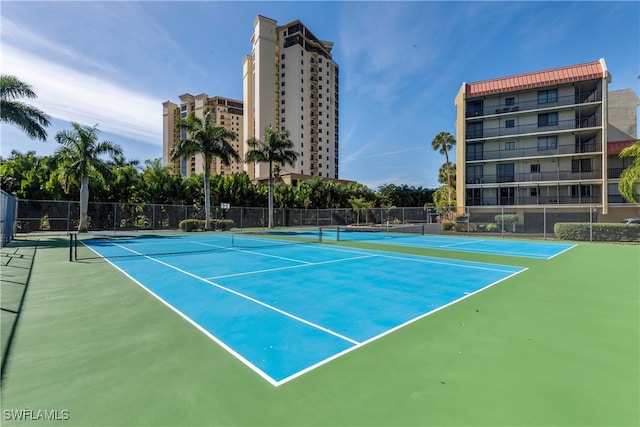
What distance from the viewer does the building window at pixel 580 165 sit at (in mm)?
33094

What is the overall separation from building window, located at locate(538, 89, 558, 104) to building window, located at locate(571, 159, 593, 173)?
24.3ft

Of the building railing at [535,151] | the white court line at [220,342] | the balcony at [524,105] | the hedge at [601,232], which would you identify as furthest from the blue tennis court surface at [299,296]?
the balcony at [524,105]

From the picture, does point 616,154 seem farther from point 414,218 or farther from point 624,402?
point 624,402

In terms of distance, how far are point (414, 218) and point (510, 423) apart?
42.4m

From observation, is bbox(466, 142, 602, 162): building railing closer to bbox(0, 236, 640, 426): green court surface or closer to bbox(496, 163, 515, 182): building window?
bbox(496, 163, 515, 182): building window

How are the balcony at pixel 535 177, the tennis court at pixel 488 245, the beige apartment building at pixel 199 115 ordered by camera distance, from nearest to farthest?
the tennis court at pixel 488 245, the balcony at pixel 535 177, the beige apartment building at pixel 199 115

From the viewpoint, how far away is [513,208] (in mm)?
35469

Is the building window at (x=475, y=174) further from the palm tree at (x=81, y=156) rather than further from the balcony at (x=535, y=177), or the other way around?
the palm tree at (x=81, y=156)

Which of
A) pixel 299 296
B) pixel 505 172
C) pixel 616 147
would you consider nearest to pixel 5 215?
pixel 299 296

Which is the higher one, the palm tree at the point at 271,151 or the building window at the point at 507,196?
the palm tree at the point at 271,151

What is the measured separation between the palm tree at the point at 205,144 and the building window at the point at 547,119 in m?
34.9

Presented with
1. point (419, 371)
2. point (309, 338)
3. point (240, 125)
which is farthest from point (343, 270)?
point (240, 125)

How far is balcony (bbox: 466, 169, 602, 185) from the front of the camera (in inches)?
1284

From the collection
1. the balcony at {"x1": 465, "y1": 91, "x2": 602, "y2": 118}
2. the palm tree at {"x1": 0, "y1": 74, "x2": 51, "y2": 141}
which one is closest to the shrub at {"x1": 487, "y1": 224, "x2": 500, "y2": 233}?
the balcony at {"x1": 465, "y1": 91, "x2": 602, "y2": 118}
